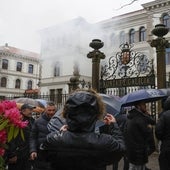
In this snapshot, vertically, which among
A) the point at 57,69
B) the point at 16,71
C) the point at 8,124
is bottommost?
the point at 8,124

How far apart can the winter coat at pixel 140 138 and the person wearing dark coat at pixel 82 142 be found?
2.77 metres

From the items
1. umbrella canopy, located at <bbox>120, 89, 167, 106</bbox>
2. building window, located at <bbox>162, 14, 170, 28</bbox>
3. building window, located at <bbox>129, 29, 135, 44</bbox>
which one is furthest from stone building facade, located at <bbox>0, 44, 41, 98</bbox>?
umbrella canopy, located at <bbox>120, 89, 167, 106</bbox>

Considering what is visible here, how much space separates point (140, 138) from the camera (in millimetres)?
5062

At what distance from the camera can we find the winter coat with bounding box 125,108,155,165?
505 cm

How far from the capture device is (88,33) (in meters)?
23.1

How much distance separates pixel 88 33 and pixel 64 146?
69.9 feet

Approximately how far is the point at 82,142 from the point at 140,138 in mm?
3013

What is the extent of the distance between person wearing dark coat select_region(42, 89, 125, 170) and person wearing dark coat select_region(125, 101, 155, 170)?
9.11ft

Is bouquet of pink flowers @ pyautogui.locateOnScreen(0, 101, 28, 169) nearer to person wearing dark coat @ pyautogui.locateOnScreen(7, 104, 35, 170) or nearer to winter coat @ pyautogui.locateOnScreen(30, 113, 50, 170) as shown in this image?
person wearing dark coat @ pyautogui.locateOnScreen(7, 104, 35, 170)

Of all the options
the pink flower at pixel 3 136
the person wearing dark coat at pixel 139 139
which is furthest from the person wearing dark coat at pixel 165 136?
the pink flower at pixel 3 136

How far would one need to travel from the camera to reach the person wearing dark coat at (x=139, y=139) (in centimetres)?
505

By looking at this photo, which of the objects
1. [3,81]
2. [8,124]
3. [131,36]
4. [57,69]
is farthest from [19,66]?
[8,124]

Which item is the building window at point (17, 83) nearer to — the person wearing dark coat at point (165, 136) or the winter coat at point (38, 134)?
the winter coat at point (38, 134)

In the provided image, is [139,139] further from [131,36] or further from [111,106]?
[131,36]
